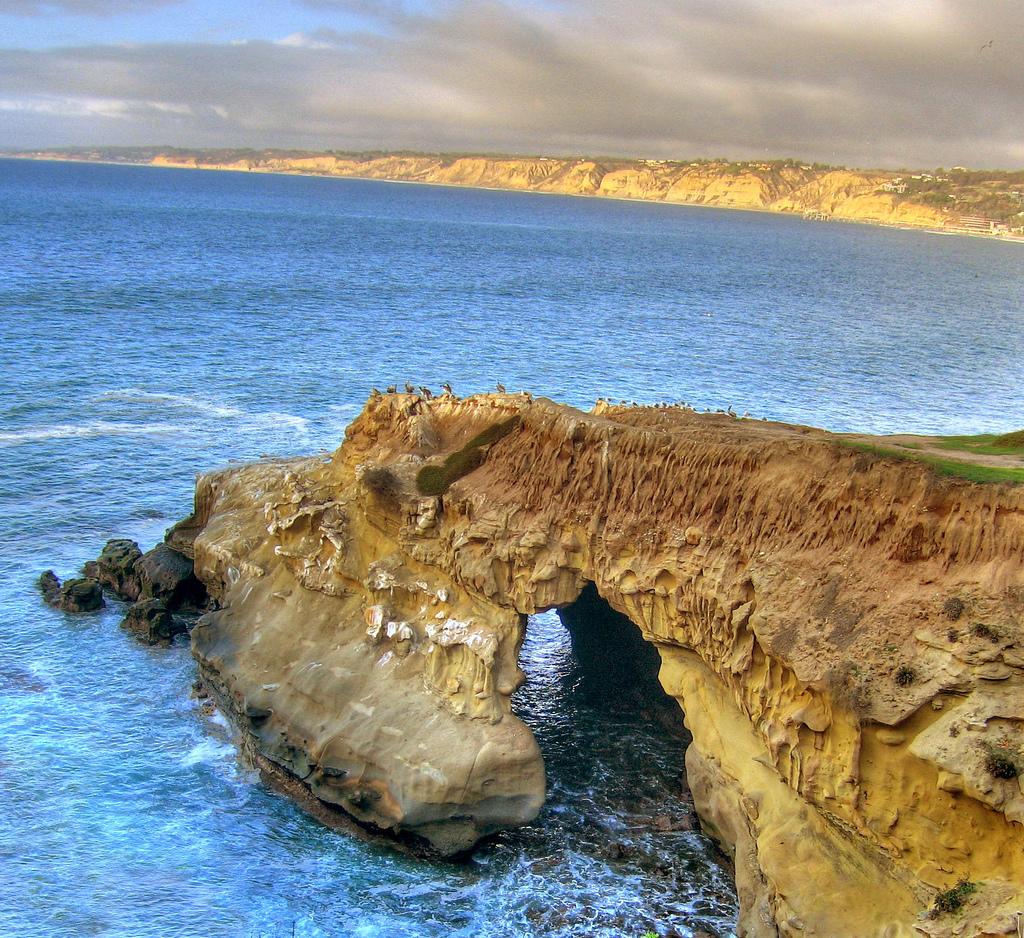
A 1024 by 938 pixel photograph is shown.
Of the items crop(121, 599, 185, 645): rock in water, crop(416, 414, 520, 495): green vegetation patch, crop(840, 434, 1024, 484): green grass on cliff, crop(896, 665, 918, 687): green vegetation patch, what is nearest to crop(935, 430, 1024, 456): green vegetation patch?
crop(840, 434, 1024, 484): green grass on cliff

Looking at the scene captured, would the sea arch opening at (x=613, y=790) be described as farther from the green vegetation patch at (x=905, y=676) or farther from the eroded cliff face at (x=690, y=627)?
the green vegetation patch at (x=905, y=676)

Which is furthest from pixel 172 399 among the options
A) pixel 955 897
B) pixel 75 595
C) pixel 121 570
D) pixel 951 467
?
pixel 955 897

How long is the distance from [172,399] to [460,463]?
3701cm

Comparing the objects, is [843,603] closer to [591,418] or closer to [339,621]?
[591,418]

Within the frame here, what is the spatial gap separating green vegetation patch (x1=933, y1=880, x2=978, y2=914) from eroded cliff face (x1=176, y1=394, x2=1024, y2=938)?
15cm

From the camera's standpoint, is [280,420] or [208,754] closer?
[208,754]

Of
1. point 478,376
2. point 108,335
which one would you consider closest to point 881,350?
point 478,376

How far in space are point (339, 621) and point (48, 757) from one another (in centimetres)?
842

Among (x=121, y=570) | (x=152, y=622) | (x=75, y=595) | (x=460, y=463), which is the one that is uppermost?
(x=460, y=463)

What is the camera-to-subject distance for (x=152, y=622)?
33719 millimetres

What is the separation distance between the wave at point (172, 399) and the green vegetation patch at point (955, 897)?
157ft

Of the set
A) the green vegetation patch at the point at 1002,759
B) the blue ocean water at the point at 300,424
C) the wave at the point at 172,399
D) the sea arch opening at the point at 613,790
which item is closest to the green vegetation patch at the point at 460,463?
the sea arch opening at the point at 613,790

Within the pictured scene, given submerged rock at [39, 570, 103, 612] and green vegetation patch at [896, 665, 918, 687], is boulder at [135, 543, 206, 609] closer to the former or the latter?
submerged rock at [39, 570, 103, 612]

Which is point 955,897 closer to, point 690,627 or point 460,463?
point 690,627
